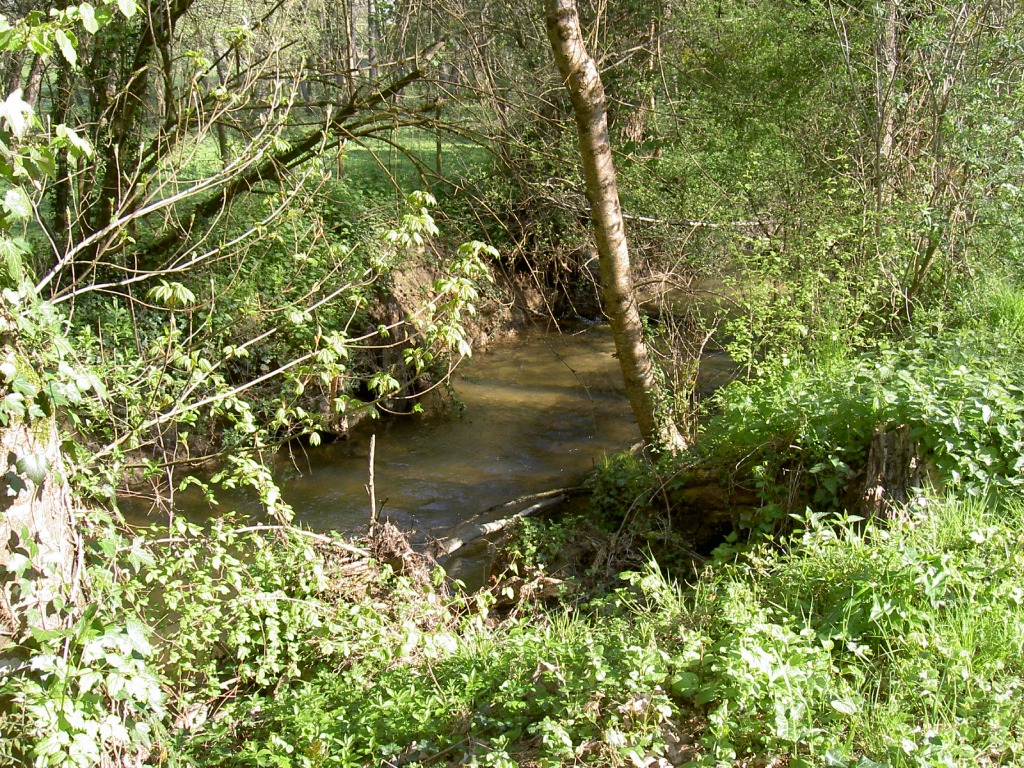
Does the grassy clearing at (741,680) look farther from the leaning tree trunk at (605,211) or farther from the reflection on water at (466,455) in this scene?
the reflection on water at (466,455)

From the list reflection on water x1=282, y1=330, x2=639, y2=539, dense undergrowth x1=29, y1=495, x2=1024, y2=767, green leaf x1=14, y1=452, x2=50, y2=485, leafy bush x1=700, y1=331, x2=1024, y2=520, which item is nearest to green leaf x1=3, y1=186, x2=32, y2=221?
green leaf x1=14, y1=452, x2=50, y2=485

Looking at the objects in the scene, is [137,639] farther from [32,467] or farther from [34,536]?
[32,467]

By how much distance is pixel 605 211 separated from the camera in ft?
23.9

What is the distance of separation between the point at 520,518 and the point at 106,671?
14.6 feet

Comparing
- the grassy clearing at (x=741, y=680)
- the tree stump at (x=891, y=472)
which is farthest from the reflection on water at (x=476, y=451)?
the tree stump at (x=891, y=472)

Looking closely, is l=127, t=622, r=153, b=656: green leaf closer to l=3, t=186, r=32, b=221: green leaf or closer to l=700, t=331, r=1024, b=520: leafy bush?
l=3, t=186, r=32, b=221: green leaf

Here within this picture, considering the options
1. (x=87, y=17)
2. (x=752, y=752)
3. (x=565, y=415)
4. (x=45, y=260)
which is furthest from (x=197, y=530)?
(x=565, y=415)

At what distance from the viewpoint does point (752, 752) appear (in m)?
3.28

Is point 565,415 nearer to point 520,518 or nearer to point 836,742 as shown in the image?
point 520,518

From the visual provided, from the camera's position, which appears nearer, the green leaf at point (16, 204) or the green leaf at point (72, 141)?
the green leaf at point (16, 204)

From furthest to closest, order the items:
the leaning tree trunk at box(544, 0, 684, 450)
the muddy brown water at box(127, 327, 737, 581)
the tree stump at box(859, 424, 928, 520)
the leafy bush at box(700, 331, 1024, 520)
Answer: the muddy brown water at box(127, 327, 737, 581)
the leaning tree trunk at box(544, 0, 684, 450)
the tree stump at box(859, 424, 928, 520)
the leafy bush at box(700, 331, 1024, 520)

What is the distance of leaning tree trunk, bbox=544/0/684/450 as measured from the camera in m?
6.74

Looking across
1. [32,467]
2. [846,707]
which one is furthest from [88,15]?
[846,707]

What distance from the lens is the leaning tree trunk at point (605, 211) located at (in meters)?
6.74
